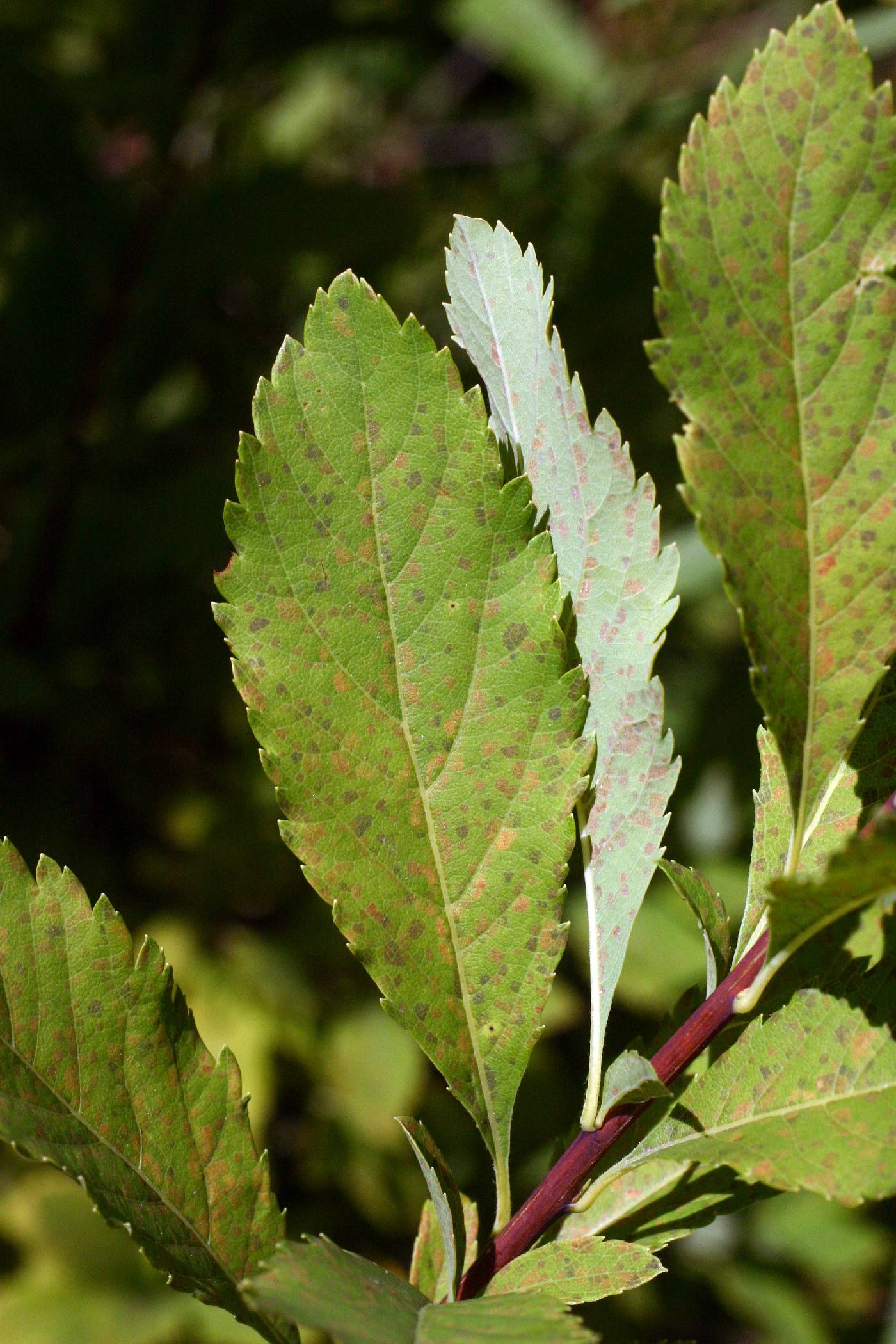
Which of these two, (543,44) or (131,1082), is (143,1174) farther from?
(543,44)

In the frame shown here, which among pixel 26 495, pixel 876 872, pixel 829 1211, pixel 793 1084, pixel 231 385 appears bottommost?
pixel 829 1211

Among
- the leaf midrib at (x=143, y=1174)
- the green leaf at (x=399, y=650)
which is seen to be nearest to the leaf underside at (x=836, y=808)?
the green leaf at (x=399, y=650)

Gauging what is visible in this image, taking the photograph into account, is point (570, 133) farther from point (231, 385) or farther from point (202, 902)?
point (202, 902)

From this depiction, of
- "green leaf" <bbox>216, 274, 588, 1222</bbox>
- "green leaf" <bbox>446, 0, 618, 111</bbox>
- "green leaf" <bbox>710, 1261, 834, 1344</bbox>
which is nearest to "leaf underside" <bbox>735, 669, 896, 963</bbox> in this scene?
"green leaf" <bbox>216, 274, 588, 1222</bbox>

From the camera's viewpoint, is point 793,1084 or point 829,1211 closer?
point 793,1084

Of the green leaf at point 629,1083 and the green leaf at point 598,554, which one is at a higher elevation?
the green leaf at point 598,554

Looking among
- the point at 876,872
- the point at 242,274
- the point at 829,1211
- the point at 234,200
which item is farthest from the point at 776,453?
the point at 829,1211

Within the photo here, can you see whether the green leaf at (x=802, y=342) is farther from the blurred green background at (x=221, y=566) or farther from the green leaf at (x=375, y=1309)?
the blurred green background at (x=221, y=566)
